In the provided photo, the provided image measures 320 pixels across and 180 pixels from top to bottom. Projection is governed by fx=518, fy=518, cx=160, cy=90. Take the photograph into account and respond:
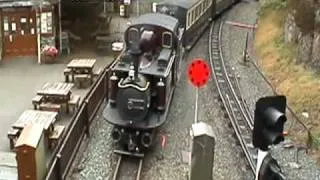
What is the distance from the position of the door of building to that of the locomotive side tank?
8.13 meters

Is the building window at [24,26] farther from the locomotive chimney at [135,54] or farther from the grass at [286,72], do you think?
the grass at [286,72]

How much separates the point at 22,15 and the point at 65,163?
35.7ft

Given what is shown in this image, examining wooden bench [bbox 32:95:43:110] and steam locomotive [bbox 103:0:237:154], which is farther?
wooden bench [bbox 32:95:43:110]

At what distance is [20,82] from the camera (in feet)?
61.5

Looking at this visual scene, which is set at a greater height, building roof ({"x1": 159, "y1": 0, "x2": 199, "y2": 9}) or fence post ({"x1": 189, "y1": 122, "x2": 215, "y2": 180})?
building roof ({"x1": 159, "y1": 0, "x2": 199, "y2": 9})

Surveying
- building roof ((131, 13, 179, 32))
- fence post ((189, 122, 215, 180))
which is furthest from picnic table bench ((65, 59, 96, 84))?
fence post ((189, 122, 215, 180))

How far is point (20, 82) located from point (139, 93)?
7.88m

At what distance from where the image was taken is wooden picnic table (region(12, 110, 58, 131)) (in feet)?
43.1

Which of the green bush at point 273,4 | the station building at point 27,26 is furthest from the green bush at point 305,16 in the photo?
the station building at point 27,26

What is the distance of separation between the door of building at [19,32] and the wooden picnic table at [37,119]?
794cm

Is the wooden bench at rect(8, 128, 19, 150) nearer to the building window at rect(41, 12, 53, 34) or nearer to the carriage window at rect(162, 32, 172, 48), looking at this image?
the carriage window at rect(162, 32, 172, 48)

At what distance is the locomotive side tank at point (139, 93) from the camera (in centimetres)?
1246

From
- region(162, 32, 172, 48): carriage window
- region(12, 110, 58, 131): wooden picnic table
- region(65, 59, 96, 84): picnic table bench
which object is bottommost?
region(12, 110, 58, 131): wooden picnic table

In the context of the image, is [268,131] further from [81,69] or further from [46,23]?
[46,23]
